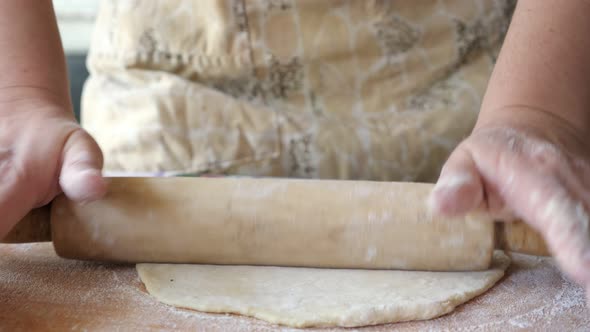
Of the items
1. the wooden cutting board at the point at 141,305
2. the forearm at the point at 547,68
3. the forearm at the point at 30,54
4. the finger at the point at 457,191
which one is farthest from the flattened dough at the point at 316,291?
the forearm at the point at 30,54

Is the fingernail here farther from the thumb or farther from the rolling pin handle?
the rolling pin handle

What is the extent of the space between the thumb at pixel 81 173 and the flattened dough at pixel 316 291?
0.14 m

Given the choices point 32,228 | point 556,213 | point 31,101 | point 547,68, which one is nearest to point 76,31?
point 31,101

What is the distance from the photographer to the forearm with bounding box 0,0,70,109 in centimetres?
105

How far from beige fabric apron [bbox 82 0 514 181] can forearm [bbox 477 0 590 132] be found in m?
0.37

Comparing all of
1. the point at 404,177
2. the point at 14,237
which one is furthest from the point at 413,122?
the point at 14,237

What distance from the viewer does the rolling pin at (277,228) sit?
0.91 metres

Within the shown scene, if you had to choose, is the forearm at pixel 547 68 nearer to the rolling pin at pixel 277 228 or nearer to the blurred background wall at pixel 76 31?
the rolling pin at pixel 277 228

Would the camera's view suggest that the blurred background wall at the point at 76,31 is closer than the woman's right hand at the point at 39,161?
No

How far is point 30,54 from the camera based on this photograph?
1.08 meters

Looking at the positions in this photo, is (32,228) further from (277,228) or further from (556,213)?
(556,213)

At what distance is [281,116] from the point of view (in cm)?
136

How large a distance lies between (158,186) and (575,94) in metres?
0.65

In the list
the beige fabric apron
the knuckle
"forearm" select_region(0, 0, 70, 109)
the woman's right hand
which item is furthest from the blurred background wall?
the knuckle
